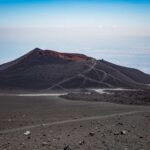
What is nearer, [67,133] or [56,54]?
→ [67,133]

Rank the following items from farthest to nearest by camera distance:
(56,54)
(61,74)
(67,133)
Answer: (56,54) → (61,74) → (67,133)

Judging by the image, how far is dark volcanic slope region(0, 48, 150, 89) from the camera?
203 feet

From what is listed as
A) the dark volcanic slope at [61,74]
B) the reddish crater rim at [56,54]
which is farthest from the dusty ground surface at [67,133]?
the reddish crater rim at [56,54]

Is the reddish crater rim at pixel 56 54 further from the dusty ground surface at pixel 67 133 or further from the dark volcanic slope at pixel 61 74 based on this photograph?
the dusty ground surface at pixel 67 133

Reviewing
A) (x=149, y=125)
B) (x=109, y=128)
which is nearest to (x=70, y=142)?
(x=109, y=128)

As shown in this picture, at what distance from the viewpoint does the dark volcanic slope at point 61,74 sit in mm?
61812

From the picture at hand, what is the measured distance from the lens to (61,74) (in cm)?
6550

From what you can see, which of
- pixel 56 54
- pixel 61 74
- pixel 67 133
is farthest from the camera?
pixel 56 54

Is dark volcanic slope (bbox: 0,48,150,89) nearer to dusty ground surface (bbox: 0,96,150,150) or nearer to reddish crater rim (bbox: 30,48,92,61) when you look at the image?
reddish crater rim (bbox: 30,48,92,61)

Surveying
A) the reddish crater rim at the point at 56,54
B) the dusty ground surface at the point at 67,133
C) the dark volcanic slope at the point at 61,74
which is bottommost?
the dusty ground surface at the point at 67,133

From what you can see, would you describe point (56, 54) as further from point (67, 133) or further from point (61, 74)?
point (67, 133)

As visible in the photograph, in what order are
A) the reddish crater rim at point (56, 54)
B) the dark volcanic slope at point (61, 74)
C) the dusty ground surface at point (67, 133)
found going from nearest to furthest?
the dusty ground surface at point (67, 133) < the dark volcanic slope at point (61, 74) < the reddish crater rim at point (56, 54)

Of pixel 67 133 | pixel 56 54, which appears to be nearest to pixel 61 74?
pixel 56 54

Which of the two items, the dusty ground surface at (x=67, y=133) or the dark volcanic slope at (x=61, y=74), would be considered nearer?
the dusty ground surface at (x=67, y=133)
